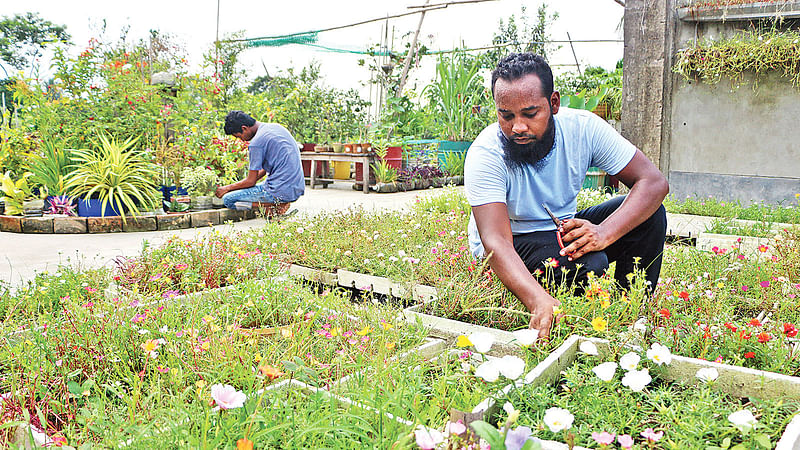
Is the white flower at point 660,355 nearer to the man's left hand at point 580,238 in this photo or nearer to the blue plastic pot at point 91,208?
the man's left hand at point 580,238

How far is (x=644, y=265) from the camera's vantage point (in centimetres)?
278

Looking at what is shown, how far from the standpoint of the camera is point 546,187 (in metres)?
2.72

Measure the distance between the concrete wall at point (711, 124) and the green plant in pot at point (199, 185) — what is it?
14.8 ft

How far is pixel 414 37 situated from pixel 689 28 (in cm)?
607

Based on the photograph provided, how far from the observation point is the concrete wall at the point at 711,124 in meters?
5.63

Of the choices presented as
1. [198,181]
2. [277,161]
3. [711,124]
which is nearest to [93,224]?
[198,181]

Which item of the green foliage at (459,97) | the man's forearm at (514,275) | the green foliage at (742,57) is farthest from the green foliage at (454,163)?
the man's forearm at (514,275)

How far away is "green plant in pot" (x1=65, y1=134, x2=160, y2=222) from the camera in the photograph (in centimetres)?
596

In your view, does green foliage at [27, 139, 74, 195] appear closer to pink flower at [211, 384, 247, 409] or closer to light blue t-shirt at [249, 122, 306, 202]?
light blue t-shirt at [249, 122, 306, 202]

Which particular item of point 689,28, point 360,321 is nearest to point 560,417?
point 360,321

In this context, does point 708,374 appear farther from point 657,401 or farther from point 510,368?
point 510,368

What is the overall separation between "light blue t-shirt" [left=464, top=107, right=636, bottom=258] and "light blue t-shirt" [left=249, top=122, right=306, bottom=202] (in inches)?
160

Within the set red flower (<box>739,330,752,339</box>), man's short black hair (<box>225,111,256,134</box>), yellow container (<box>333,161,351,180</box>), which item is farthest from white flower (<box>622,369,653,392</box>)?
yellow container (<box>333,161,351,180</box>)

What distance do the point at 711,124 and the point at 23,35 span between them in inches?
1307
